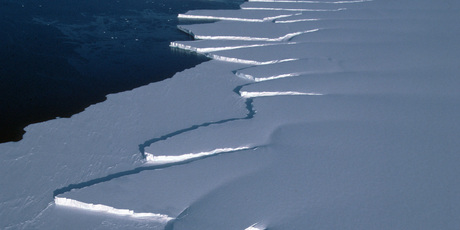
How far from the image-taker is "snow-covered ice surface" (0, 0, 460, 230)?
5.13 feet

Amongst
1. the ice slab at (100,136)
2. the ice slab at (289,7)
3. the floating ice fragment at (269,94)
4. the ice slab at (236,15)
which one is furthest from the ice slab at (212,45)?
the ice slab at (289,7)

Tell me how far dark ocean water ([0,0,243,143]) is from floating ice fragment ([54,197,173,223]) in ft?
2.04

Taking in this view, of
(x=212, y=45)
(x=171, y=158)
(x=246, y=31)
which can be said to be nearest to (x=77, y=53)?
(x=212, y=45)

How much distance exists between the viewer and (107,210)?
160 centimetres

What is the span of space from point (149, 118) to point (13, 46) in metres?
1.58

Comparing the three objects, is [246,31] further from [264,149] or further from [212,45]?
[264,149]

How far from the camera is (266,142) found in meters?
1.99

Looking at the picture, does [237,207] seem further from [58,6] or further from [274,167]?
[58,6]

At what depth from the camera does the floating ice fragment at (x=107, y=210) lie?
5.12 feet

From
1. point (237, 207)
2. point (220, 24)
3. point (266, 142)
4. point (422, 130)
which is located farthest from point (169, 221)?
point (220, 24)

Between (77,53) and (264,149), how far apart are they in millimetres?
1800

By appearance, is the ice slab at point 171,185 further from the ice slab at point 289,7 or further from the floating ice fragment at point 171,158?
the ice slab at point 289,7

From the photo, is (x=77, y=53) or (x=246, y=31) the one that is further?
(x=246, y=31)

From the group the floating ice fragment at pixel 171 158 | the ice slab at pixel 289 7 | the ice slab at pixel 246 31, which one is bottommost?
the floating ice fragment at pixel 171 158
